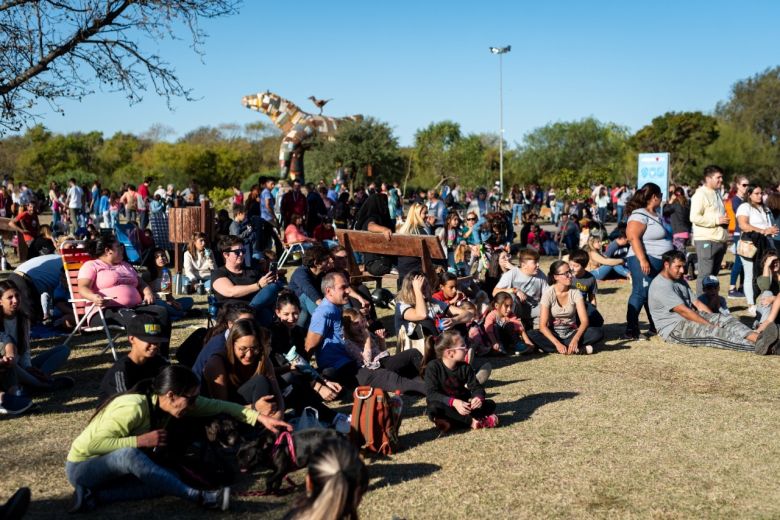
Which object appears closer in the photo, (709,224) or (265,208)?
(709,224)

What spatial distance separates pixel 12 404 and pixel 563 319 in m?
5.33

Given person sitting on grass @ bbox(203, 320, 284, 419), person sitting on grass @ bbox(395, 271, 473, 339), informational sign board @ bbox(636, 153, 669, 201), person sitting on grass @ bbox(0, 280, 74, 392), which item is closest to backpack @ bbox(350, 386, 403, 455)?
person sitting on grass @ bbox(203, 320, 284, 419)

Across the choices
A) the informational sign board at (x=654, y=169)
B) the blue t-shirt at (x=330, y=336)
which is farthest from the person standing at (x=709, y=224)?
the informational sign board at (x=654, y=169)

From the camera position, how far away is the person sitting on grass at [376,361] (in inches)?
261

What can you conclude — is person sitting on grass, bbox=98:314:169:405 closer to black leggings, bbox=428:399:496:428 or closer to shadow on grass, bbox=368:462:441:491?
shadow on grass, bbox=368:462:441:491


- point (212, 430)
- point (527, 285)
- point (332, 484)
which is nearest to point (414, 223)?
point (527, 285)

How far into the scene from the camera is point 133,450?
13.9 feet

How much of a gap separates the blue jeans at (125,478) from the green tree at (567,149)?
56.2m

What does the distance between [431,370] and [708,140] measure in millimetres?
58470

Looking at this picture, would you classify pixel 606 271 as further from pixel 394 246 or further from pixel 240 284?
pixel 240 284

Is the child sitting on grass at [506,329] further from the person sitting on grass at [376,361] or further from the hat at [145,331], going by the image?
the hat at [145,331]

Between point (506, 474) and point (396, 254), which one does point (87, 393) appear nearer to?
point (506, 474)

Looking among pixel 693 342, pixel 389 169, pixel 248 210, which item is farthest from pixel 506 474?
pixel 389 169

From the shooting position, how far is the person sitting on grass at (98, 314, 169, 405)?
5.11 metres
